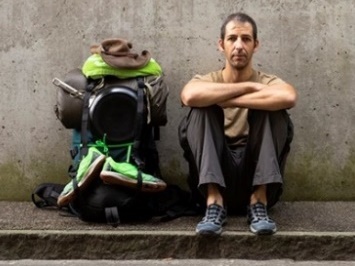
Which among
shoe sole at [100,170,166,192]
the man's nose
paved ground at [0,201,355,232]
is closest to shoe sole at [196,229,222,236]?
paved ground at [0,201,355,232]

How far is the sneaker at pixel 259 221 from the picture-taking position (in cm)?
389

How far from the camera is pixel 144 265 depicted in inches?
152

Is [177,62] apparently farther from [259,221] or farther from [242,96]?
[259,221]

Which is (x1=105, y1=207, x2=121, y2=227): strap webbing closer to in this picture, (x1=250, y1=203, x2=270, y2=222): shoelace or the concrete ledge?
the concrete ledge

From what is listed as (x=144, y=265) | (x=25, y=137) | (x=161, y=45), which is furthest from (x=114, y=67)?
(x=144, y=265)

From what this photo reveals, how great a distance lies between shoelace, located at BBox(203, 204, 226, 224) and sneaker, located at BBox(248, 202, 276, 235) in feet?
0.54

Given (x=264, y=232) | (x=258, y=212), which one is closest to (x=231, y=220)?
(x=258, y=212)

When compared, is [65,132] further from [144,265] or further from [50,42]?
[144,265]

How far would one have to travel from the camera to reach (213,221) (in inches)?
155

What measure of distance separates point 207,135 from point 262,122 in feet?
1.04

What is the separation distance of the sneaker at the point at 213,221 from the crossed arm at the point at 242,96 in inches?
22.8

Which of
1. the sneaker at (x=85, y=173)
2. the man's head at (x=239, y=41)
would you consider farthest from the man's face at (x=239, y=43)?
the sneaker at (x=85, y=173)

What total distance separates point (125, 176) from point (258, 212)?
30.4 inches

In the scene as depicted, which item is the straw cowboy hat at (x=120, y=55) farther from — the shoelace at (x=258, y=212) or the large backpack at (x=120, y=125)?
the shoelace at (x=258, y=212)
